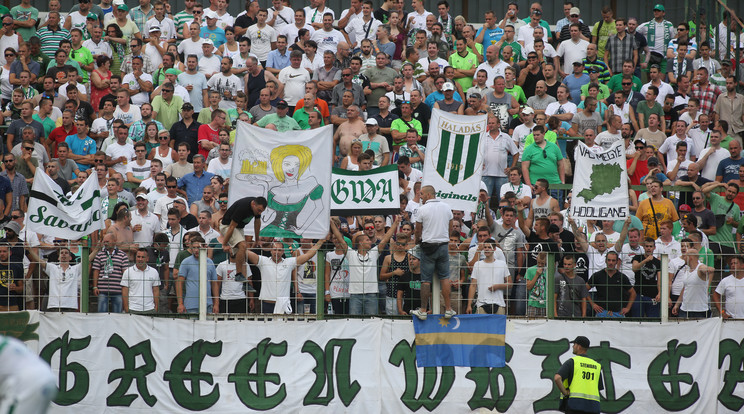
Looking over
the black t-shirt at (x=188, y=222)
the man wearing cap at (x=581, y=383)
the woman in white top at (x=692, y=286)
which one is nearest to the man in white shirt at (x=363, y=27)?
the black t-shirt at (x=188, y=222)

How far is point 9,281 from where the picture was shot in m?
16.7

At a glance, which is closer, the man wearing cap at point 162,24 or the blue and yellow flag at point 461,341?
the blue and yellow flag at point 461,341

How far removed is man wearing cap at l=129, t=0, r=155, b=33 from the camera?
25656 mm

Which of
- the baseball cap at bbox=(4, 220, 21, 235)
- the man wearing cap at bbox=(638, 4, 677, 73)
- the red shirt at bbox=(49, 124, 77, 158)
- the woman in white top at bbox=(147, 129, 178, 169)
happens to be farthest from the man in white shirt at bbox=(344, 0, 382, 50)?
the baseball cap at bbox=(4, 220, 21, 235)

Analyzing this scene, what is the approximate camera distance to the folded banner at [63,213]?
16719mm

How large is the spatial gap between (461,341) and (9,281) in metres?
6.67

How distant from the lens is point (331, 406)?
16.9 m

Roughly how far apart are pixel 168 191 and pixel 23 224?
2.45m

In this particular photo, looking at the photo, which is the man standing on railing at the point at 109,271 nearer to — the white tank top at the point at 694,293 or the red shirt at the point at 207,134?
the red shirt at the point at 207,134

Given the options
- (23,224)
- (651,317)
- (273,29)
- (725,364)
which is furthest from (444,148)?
(273,29)

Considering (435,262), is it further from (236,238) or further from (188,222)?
(188,222)

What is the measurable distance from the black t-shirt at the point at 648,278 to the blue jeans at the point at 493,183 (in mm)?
4040

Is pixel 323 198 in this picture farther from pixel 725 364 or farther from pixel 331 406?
pixel 725 364

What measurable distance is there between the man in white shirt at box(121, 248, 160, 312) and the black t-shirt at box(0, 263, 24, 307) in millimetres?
1490
